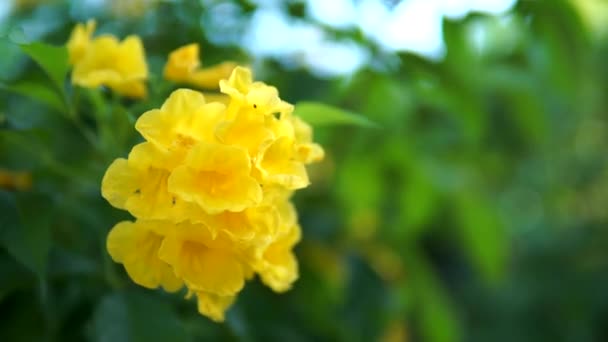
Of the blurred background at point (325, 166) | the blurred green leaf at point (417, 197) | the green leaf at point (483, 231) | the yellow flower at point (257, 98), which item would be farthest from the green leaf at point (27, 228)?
the green leaf at point (483, 231)

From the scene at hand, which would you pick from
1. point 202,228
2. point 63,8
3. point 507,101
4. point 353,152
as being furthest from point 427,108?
point 202,228

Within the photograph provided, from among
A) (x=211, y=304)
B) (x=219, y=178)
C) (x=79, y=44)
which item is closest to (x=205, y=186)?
(x=219, y=178)

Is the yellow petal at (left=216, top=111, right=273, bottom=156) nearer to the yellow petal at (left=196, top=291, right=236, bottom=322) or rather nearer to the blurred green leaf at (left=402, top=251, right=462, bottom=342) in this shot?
the yellow petal at (left=196, top=291, right=236, bottom=322)

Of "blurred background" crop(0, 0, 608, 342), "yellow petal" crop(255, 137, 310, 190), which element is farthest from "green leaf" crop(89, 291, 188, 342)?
"yellow petal" crop(255, 137, 310, 190)

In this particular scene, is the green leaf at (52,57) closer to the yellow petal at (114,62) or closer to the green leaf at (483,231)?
the yellow petal at (114,62)

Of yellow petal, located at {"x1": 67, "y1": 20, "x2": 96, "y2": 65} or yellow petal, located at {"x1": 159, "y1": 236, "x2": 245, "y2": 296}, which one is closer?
yellow petal, located at {"x1": 159, "y1": 236, "x2": 245, "y2": 296}
